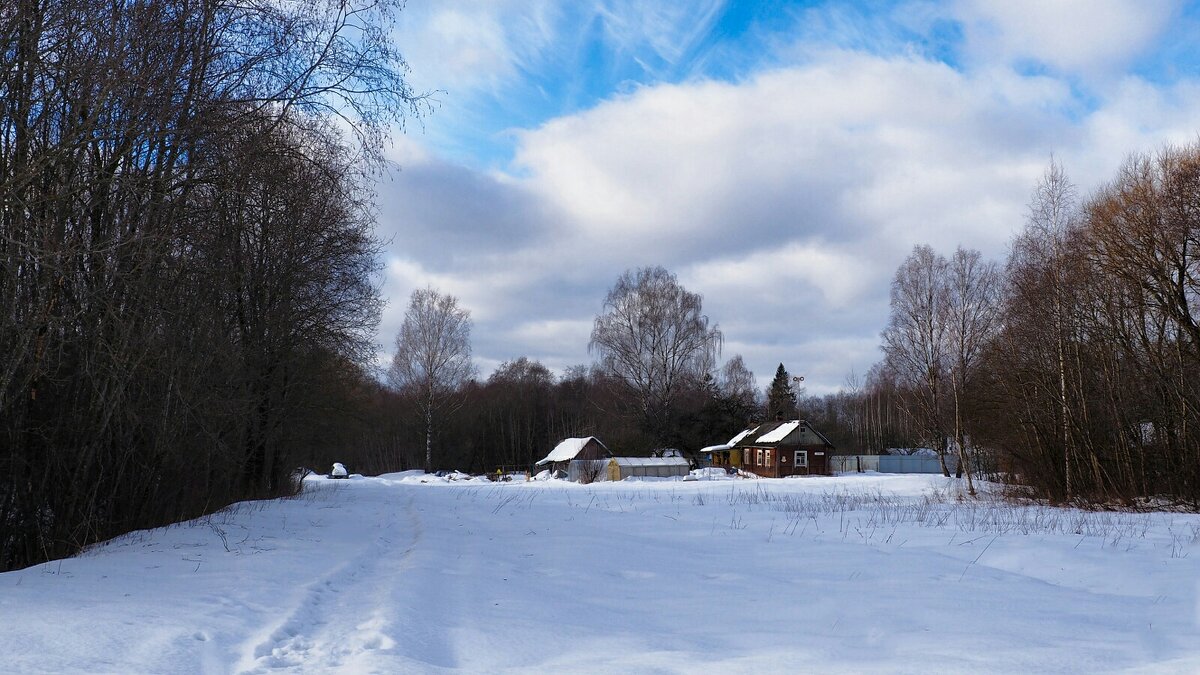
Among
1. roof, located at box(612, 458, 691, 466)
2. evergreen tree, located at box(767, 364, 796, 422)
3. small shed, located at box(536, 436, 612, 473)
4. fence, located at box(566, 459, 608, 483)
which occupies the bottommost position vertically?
fence, located at box(566, 459, 608, 483)

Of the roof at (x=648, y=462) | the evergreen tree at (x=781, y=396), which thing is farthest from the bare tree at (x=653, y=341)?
the evergreen tree at (x=781, y=396)

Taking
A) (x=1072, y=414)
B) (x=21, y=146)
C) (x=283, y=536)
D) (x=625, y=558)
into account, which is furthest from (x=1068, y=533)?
(x=21, y=146)

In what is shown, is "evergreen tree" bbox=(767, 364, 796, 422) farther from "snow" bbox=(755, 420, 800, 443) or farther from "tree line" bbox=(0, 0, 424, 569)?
"tree line" bbox=(0, 0, 424, 569)

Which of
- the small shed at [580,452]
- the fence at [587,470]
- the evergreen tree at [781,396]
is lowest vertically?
the fence at [587,470]

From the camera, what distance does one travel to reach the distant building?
5069 cm

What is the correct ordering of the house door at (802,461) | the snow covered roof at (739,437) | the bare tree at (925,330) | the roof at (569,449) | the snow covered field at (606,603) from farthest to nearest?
the snow covered roof at (739,437) < the roof at (569,449) < the house door at (802,461) < the bare tree at (925,330) < the snow covered field at (606,603)

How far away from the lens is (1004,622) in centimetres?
607

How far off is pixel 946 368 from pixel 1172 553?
86.7 feet

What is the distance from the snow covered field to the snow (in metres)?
38.6

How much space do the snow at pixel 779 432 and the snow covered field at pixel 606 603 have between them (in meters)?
38.6

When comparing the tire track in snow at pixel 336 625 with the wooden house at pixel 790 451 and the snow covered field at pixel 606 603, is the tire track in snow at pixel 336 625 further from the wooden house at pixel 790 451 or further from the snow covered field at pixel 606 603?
the wooden house at pixel 790 451

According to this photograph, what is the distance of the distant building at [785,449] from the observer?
166 feet

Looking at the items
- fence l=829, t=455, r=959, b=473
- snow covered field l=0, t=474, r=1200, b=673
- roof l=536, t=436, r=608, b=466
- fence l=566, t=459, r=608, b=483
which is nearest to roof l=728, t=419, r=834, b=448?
fence l=829, t=455, r=959, b=473

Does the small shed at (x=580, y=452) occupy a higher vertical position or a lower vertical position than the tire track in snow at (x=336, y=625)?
higher
